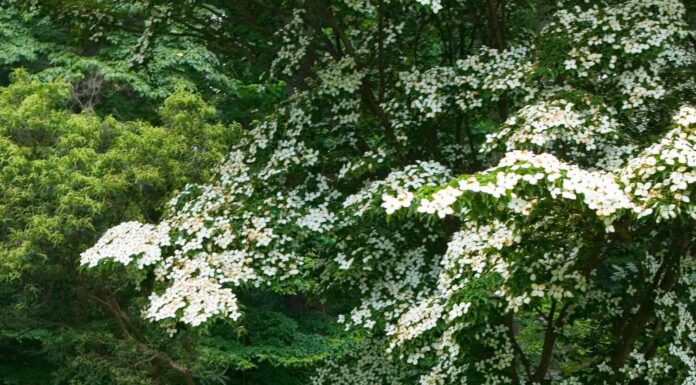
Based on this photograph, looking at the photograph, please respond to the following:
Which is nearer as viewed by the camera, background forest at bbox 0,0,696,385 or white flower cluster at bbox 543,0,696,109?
background forest at bbox 0,0,696,385

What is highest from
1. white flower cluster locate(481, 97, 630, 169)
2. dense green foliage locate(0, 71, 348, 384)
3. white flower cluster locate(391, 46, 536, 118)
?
white flower cluster locate(391, 46, 536, 118)

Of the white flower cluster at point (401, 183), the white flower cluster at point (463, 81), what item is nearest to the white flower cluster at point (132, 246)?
the white flower cluster at point (401, 183)

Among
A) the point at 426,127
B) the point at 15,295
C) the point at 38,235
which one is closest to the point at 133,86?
the point at 15,295

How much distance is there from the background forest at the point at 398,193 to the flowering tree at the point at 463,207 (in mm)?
22

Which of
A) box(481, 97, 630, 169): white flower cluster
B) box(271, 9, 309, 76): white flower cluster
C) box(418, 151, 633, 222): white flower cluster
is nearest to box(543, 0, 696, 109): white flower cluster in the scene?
box(481, 97, 630, 169): white flower cluster

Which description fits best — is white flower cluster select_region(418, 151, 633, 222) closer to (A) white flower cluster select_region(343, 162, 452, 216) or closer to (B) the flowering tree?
(B) the flowering tree

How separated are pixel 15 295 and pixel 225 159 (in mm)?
3432

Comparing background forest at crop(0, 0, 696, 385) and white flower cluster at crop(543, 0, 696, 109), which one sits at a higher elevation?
white flower cluster at crop(543, 0, 696, 109)

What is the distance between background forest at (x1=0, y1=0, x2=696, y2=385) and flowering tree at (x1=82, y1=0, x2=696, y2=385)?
0.02 meters

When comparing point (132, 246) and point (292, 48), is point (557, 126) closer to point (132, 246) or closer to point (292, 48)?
point (292, 48)

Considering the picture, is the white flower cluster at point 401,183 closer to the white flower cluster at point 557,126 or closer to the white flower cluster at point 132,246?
the white flower cluster at point 557,126

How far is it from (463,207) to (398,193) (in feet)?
4.70

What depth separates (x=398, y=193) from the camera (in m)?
5.47

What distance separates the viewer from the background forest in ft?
15.8
